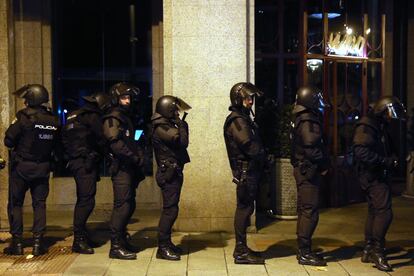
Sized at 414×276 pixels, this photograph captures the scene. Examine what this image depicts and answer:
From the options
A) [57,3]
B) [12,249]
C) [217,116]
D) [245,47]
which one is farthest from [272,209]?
[57,3]

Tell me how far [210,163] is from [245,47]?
1671 millimetres

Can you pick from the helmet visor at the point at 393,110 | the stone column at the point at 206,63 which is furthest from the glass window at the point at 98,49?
the helmet visor at the point at 393,110

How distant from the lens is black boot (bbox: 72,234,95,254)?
26.0 feet

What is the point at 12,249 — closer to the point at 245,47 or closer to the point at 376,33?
the point at 245,47

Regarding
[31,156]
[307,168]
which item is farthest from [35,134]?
[307,168]

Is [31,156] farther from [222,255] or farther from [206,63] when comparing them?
[206,63]

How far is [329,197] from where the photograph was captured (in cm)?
1106

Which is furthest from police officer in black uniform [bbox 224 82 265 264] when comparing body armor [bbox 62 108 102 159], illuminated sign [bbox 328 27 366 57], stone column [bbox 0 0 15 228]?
illuminated sign [bbox 328 27 366 57]

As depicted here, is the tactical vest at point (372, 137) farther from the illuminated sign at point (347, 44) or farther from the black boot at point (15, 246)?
the black boot at point (15, 246)

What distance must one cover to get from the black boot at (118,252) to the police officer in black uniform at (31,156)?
3.01 ft

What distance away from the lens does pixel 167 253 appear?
7.63 m

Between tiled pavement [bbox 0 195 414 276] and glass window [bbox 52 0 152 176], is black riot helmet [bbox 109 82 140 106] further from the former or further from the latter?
glass window [bbox 52 0 152 176]

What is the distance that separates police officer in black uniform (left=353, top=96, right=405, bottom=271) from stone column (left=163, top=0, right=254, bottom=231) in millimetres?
2175

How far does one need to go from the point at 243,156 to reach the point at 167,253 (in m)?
1.47
